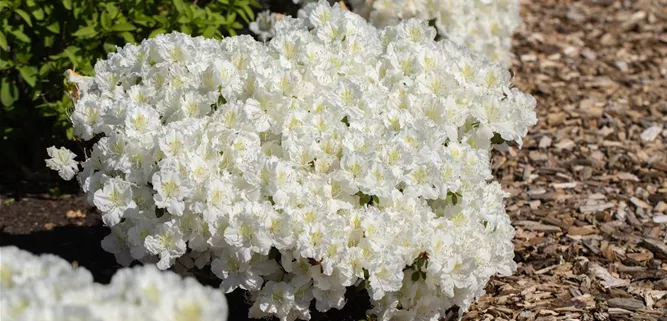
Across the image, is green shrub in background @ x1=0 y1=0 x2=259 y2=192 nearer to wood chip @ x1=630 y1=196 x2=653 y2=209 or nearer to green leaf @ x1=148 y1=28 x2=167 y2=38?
green leaf @ x1=148 y1=28 x2=167 y2=38

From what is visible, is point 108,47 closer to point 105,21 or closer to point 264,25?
point 105,21

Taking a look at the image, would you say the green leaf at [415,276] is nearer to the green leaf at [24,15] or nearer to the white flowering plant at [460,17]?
the white flowering plant at [460,17]

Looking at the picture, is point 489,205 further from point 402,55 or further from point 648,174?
point 648,174

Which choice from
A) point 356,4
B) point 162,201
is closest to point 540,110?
point 356,4

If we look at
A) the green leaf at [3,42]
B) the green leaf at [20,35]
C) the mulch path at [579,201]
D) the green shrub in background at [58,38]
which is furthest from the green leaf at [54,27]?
the mulch path at [579,201]

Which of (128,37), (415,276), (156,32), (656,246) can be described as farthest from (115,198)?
(656,246)

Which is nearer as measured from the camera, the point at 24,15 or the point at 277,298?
the point at 277,298
